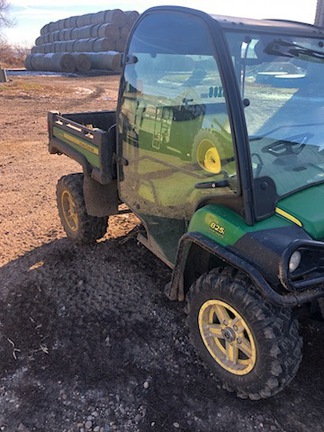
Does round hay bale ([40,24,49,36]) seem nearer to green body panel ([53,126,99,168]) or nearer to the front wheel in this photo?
green body panel ([53,126,99,168])

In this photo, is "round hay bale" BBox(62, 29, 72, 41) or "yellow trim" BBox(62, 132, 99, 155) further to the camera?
"round hay bale" BBox(62, 29, 72, 41)

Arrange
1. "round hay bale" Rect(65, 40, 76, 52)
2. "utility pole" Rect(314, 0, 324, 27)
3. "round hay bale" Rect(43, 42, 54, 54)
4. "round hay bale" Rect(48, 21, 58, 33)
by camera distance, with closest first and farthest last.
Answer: "utility pole" Rect(314, 0, 324, 27)
"round hay bale" Rect(65, 40, 76, 52)
"round hay bale" Rect(43, 42, 54, 54)
"round hay bale" Rect(48, 21, 58, 33)

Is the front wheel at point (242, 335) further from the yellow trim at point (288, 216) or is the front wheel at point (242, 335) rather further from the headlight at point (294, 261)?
the yellow trim at point (288, 216)

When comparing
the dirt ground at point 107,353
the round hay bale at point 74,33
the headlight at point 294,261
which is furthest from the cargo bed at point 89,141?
the round hay bale at point 74,33

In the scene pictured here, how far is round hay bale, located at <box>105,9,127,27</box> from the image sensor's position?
2903cm

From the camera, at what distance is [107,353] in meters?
2.92

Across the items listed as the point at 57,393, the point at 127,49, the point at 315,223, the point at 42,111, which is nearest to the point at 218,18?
the point at 127,49

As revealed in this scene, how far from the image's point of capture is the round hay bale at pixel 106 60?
85.3ft

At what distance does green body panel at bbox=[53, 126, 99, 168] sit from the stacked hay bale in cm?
2330

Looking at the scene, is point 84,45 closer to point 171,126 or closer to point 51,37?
point 51,37

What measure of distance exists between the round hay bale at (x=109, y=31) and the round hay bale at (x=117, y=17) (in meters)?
0.42

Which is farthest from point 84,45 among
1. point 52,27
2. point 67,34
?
point 52,27

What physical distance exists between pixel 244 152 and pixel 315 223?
1.73 feet

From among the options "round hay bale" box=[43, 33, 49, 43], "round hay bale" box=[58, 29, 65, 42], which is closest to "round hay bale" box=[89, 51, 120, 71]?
"round hay bale" box=[58, 29, 65, 42]
